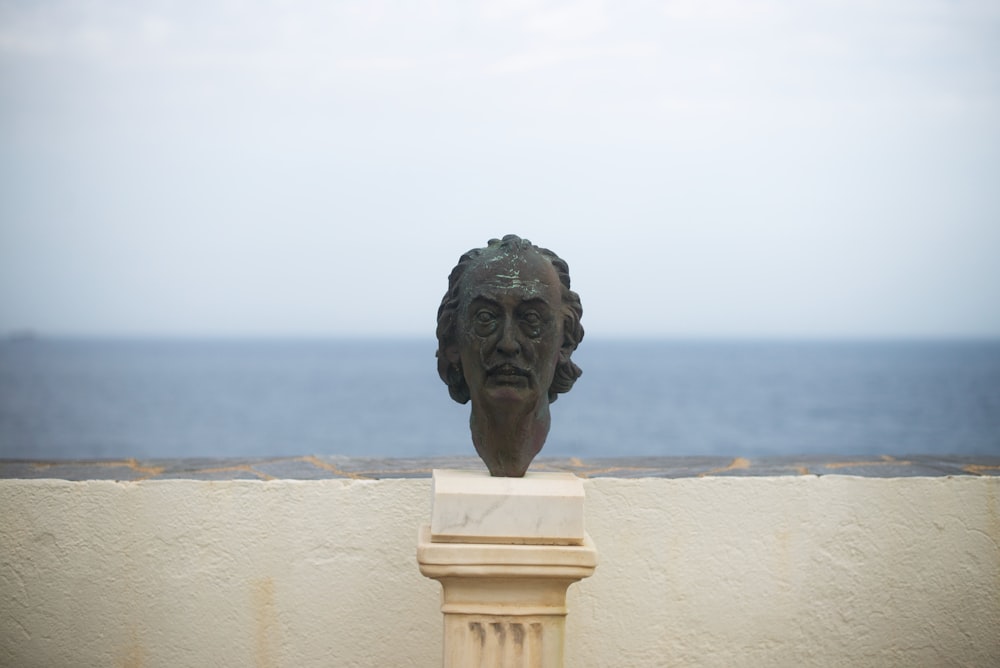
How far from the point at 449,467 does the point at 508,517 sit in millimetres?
1612

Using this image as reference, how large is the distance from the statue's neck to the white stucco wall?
75 cm

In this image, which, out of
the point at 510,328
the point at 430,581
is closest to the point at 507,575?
the point at 510,328

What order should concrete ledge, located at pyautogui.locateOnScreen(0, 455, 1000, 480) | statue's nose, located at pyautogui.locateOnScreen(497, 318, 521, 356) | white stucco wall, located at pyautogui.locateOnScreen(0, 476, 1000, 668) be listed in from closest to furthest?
statue's nose, located at pyautogui.locateOnScreen(497, 318, 521, 356) < white stucco wall, located at pyautogui.locateOnScreen(0, 476, 1000, 668) < concrete ledge, located at pyautogui.locateOnScreen(0, 455, 1000, 480)

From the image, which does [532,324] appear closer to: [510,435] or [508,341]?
[508,341]

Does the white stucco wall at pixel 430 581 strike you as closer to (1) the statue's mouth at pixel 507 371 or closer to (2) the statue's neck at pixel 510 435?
(2) the statue's neck at pixel 510 435

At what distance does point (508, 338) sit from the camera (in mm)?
3469

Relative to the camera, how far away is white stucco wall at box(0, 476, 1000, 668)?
4242 millimetres

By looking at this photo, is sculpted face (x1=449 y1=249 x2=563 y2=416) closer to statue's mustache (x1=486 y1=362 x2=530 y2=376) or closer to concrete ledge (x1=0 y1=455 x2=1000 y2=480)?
statue's mustache (x1=486 y1=362 x2=530 y2=376)

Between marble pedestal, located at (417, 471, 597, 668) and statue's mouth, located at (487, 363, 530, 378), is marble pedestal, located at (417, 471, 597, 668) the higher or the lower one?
the lower one

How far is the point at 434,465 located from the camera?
→ 5133mm

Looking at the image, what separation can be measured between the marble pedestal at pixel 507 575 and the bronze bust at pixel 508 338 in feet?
1.07

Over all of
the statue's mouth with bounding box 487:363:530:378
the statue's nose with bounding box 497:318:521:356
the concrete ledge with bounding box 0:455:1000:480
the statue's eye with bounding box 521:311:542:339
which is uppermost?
the statue's eye with bounding box 521:311:542:339

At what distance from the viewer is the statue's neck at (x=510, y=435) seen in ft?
11.7

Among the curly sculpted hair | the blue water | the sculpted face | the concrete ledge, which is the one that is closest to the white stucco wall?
the concrete ledge
